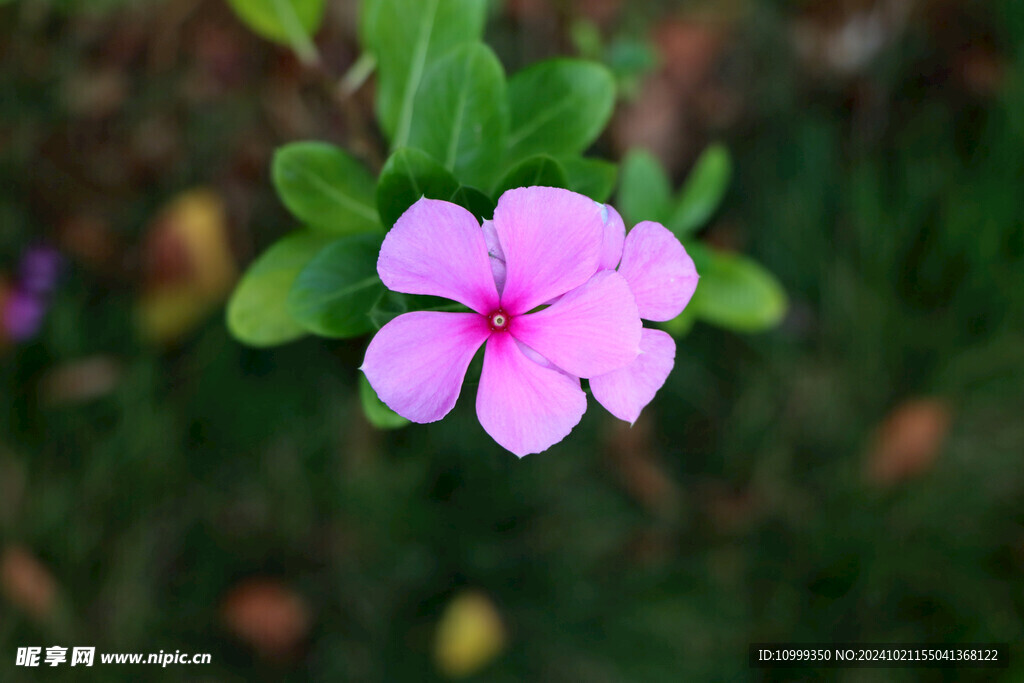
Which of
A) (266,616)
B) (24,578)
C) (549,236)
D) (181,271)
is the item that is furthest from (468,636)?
(549,236)

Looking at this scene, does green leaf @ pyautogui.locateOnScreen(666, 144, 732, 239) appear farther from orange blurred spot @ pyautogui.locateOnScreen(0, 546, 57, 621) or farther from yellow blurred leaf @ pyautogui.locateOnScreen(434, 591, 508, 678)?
orange blurred spot @ pyautogui.locateOnScreen(0, 546, 57, 621)

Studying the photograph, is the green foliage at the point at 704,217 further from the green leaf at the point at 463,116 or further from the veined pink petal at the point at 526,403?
the veined pink petal at the point at 526,403

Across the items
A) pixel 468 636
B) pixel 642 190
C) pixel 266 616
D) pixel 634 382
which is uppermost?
pixel 634 382

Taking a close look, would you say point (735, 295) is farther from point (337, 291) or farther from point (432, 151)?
point (337, 291)

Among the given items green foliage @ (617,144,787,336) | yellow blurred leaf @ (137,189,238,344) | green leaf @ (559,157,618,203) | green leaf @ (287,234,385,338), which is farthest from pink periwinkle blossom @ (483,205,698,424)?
yellow blurred leaf @ (137,189,238,344)

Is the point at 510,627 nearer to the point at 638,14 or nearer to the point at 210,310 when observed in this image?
the point at 210,310

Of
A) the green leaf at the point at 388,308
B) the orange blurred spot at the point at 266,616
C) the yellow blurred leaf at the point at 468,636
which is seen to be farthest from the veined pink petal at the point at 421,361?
the orange blurred spot at the point at 266,616
